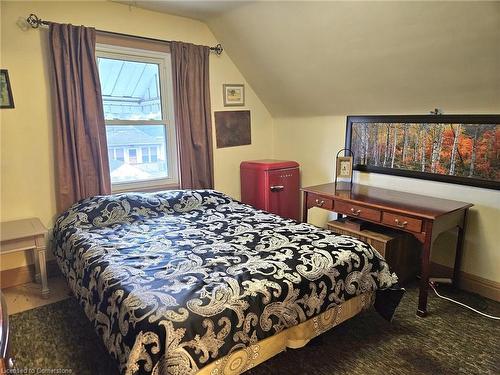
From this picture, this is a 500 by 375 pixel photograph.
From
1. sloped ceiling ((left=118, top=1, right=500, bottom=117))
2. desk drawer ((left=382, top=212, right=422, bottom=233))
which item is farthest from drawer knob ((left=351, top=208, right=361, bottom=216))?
sloped ceiling ((left=118, top=1, right=500, bottom=117))

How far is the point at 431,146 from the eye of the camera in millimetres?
2736

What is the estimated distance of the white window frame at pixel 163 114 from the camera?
3031 mm

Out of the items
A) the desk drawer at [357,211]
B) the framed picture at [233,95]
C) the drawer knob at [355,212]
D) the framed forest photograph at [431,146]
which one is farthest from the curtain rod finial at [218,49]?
the drawer knob at [355,212]

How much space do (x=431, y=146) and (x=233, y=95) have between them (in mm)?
2017

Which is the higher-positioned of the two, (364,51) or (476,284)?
(364,51)

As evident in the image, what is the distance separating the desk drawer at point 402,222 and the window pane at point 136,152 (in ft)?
6.96

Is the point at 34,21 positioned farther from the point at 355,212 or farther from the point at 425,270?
the point at 425,270

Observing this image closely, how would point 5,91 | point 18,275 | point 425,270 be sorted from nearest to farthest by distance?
point 425,270
point 5,91
point 18,275

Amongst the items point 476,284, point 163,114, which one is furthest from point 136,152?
point 476,284

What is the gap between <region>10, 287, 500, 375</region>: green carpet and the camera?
5.89 feet

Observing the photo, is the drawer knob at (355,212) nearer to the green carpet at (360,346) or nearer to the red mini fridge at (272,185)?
the green carpet at (360,346)

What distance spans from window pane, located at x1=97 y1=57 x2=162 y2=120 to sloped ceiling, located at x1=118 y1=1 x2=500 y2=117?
551mm

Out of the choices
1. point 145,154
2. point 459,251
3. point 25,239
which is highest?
point 145,154

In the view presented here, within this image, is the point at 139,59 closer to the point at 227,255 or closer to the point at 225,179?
the point at 225,179
